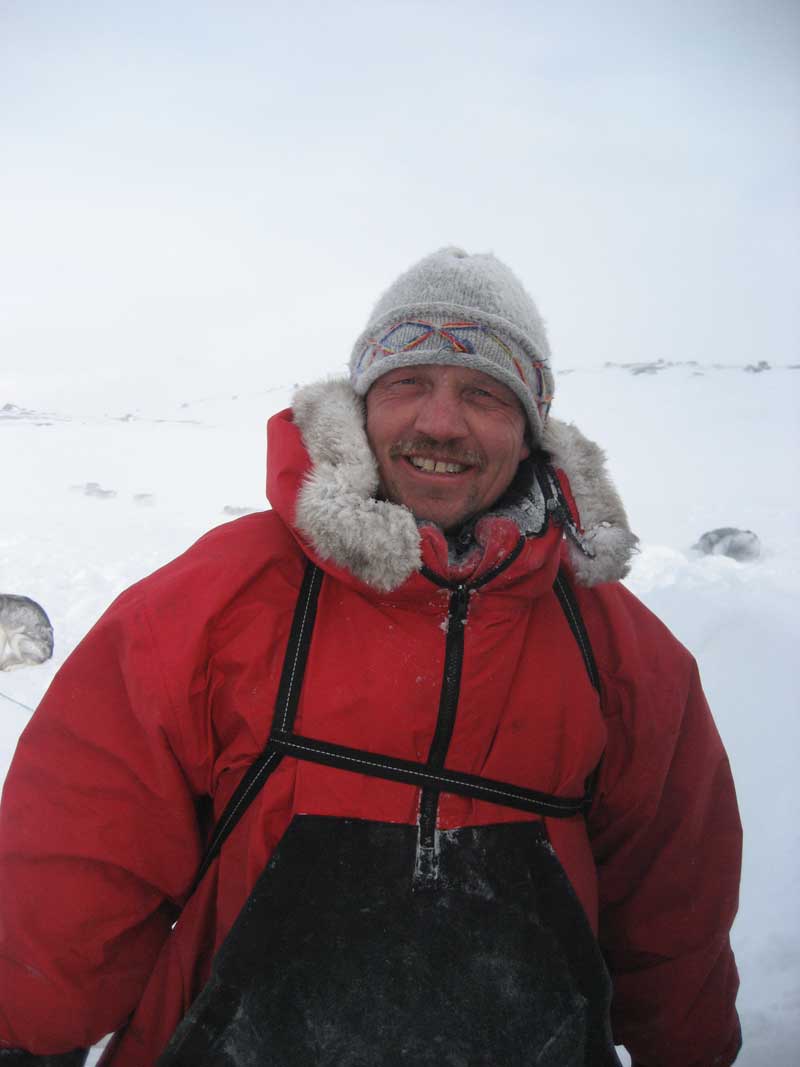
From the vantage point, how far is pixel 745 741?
3047mm

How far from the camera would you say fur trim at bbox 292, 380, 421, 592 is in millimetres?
1186

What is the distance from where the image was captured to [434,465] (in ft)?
4.69

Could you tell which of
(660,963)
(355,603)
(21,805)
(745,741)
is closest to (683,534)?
(745,741)

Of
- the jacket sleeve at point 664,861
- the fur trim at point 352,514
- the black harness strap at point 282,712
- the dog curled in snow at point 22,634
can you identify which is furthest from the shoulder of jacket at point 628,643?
the dog curled in snow at point 22,634

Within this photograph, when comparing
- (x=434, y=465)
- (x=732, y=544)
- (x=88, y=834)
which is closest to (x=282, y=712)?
(x=88, y=834)

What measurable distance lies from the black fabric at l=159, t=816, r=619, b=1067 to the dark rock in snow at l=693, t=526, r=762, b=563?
5.19 meters

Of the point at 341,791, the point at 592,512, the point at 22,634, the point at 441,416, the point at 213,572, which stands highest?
the point at 441,416

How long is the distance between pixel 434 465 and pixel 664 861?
3.56 ft

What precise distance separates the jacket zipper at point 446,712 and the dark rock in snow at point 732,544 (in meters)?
5.16

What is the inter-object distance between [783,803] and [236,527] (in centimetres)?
281

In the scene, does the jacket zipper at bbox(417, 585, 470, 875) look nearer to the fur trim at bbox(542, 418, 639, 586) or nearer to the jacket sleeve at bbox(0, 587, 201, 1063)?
the fur trim at bbox(542, 418, 639, 586)

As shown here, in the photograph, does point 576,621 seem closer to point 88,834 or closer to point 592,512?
point 592,512

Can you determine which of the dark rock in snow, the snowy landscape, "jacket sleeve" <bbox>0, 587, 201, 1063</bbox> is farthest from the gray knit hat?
the dark rock in snow

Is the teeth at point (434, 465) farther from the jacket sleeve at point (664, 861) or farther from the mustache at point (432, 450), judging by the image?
the jacket sleeve at point (664, 861)
